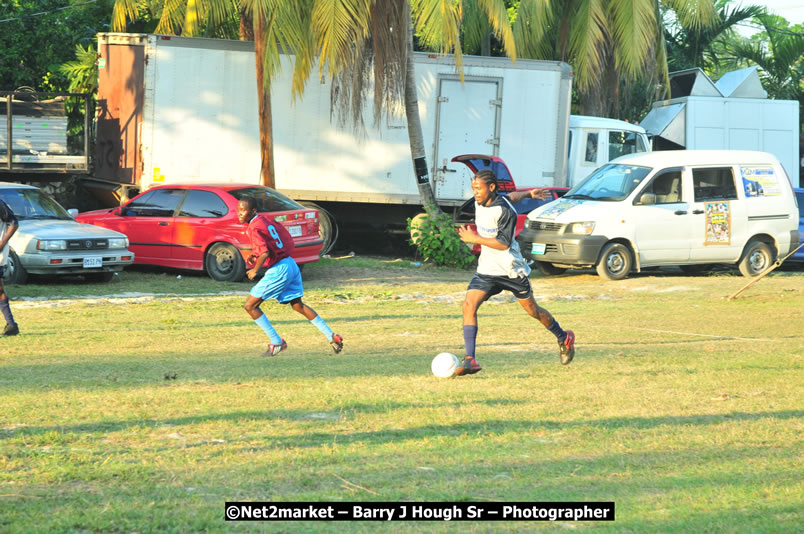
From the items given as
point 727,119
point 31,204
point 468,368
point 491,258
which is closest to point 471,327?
point 468,368

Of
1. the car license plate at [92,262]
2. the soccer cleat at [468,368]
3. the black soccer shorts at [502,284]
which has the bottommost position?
the soccer cleat at [468,368]

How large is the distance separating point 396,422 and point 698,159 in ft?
40.9

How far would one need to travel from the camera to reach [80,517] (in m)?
4.37

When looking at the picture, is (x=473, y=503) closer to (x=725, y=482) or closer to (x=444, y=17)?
(x=725, y=482)

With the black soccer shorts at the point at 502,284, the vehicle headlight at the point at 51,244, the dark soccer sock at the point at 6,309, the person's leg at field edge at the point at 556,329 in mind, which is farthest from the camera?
the vehicle headlight at the point at 51,244

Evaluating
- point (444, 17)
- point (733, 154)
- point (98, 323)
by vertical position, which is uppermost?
point (444, 17)

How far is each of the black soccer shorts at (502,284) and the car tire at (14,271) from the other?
366 inches

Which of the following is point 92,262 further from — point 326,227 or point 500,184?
point 500,184

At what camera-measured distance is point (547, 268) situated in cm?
1811

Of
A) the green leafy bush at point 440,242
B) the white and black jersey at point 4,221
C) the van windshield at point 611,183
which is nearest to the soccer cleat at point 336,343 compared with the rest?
the white and black jersey at point 4,221

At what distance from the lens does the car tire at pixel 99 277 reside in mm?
16306

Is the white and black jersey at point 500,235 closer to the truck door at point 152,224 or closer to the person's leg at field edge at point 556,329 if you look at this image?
the person's leg at field edge at point 556,329

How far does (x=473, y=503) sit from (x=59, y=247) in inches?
467

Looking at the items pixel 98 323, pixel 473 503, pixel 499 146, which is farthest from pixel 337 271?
pixel 473 503
